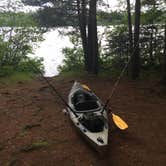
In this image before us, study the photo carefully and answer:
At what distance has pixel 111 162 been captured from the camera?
5367 millimetres

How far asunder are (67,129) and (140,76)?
700 cm

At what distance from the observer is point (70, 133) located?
6816mm

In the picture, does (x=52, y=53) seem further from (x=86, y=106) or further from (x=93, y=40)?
(x=86, y=106)

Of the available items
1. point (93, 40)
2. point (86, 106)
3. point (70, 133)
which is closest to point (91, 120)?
point (70, 133)

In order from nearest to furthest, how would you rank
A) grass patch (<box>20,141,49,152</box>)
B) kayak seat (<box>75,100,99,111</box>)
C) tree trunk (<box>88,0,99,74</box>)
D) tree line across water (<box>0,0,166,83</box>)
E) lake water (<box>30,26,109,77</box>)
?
1. grass patch (<box>20,141,49,152</box>)
2. kayak seat (<box>75,100,99,111</box>)
3. tree trunk (<box>88,0,99,74</box>)
4. tree line across water (<box>0,0,166,83</box>)
5. lake water (<box>30,26,109,77</box>)

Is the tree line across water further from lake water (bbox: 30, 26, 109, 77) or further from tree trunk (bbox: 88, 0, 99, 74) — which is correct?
lake water (bbox: 30, 26, 109, 77)

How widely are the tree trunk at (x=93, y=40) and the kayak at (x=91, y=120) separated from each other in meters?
5.53

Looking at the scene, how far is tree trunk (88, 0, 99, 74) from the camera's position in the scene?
1262 cm

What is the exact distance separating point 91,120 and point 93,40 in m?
7.47

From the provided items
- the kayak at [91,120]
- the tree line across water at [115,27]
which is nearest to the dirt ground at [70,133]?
the kayak at [91,120]

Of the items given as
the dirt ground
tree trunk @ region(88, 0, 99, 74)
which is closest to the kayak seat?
the dirt ground

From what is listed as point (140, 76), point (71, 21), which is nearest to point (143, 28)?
point (140, 76)

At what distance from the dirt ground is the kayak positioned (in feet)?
0.99

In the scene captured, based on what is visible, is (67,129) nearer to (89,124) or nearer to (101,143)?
(89,124)
